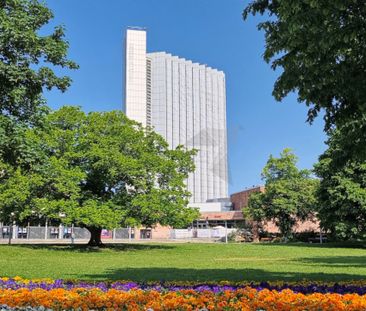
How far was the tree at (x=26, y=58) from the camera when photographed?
11414mm

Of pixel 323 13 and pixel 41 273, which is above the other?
pixel 323 13

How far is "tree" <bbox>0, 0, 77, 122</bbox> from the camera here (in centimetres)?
1141

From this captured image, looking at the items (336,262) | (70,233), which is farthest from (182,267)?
(70,233)

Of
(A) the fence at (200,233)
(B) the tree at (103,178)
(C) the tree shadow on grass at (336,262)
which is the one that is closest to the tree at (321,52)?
(C) the tree shadow on grass at (336,262)

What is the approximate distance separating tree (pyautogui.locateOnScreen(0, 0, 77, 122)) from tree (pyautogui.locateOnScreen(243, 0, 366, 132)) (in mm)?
5108

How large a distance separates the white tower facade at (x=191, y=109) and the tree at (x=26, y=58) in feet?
415

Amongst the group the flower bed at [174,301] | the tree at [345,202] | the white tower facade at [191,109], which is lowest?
the flower bed at [174,301]

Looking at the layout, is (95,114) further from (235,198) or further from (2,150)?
(235,198)

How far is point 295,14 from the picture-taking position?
27.0 ft

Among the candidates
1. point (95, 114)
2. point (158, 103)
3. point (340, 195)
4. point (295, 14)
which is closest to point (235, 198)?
point (158, 103)

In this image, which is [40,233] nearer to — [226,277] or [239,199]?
[239,199]

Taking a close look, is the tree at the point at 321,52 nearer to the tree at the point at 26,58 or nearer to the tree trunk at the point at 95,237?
the tree at the point at 26,58

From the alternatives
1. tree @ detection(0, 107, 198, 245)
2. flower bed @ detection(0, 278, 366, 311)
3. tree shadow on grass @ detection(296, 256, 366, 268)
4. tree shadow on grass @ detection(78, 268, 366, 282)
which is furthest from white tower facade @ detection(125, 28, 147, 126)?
flower bed @ detection(0, 278, 366, 311)

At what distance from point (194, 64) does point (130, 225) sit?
448 feet
